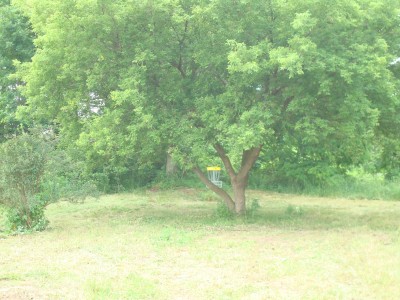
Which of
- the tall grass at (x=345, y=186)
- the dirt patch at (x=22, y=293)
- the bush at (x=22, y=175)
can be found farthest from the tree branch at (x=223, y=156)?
the tall grass at (x=345, y=186)

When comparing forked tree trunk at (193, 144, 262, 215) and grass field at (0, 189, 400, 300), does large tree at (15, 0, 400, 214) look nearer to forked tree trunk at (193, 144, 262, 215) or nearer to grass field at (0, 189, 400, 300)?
forked tree trunk at (193, 144, 262, 215)

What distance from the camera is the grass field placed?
6.71 meters

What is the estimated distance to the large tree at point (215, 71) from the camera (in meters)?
10.5

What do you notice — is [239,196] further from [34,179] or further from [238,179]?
[34,179]

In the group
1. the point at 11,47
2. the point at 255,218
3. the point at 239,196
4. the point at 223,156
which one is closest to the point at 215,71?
the point at 223,156

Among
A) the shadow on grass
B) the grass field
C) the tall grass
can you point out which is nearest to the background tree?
the shadow on grass

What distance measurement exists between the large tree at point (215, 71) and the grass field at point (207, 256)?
1.80 m

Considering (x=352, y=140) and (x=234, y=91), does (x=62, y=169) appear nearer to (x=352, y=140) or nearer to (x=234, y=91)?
(x=234, y=91)

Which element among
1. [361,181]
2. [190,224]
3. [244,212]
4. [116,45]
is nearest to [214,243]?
[190,224]

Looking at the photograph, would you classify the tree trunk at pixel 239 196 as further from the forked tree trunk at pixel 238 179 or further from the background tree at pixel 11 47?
the background tree at pixel 11 47

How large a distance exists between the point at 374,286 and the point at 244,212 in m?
6.89

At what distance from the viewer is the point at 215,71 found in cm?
1230

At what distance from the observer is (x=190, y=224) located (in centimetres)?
1272

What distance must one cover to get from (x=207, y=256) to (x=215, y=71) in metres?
4.97
